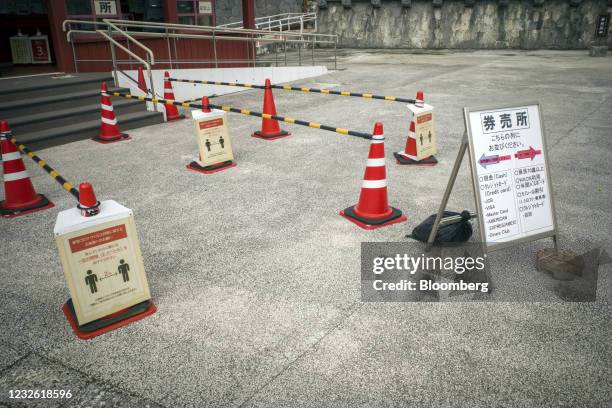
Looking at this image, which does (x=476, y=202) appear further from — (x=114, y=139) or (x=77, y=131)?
(x=77, y=131)

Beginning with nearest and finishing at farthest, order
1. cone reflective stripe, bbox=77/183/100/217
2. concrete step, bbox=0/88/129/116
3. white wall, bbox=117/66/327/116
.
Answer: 1. cone reflective stripe, bbox=77/183/100/217
2. concrete step, bbox=0/88/129/116
3. white wall, bbox=117/66/327/116

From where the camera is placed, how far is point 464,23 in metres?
24.5

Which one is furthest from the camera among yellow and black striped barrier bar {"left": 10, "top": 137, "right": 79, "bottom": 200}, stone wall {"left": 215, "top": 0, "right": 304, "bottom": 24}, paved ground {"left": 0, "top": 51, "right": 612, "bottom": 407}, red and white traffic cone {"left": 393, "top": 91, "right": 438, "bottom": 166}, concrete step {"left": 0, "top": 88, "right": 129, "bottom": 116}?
stone wall {"left": 215, "top": 0, "right": 304, "bottom": 24}

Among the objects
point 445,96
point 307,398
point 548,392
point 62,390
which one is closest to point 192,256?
point 62,390

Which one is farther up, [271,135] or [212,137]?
[212,137]

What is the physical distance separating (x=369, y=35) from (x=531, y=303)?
83.5ft

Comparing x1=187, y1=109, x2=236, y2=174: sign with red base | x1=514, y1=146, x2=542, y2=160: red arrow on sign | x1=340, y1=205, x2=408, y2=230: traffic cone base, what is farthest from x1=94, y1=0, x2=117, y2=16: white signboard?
x1=514, y1=146, x2=542, y2=160: red arrow on sign

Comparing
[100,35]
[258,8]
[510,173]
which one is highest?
[258,8]

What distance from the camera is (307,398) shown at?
2580 millimetres

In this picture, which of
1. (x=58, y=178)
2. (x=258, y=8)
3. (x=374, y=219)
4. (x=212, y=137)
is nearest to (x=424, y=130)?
(x=374, y=219)

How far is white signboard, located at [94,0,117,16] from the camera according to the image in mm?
10641

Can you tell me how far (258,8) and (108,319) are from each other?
81.3 feet

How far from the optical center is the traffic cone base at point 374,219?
4711mm

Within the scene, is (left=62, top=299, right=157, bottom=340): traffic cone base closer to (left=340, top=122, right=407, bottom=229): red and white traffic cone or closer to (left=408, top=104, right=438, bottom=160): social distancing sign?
(left=340, top=122, right=407, bottom=229): red and white traffic cone
